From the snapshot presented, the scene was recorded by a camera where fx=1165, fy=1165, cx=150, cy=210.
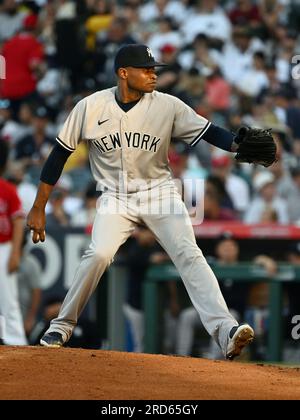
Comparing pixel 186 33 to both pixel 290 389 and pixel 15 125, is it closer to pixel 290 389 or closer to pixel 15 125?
pixel 15 125

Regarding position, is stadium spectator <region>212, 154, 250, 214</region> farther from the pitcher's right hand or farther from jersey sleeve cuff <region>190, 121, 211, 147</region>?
the pitcher's right hand

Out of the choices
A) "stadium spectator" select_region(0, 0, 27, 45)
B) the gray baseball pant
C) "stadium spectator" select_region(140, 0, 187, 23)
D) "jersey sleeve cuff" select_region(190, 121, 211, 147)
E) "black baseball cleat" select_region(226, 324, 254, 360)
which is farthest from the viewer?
"stadium spectator" select_region(0, 0, 27, 45)

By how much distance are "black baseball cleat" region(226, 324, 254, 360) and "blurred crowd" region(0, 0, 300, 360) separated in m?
5.29

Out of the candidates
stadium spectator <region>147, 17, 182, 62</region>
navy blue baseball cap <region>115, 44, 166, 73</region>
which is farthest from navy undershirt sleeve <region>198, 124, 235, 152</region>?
stadium spectator <region>147, 17, 182, 62</region>

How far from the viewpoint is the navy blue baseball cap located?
24.8ft

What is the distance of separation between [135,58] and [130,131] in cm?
48

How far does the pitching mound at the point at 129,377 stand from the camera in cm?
602

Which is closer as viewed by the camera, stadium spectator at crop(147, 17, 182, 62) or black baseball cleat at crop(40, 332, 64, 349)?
black baseball cleat at crop(40, 332, 64, 349)

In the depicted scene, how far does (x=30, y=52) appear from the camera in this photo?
1645 centimetres

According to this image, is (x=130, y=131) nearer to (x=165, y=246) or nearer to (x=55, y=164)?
(x=55, y=164)

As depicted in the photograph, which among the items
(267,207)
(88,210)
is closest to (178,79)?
(88,210)

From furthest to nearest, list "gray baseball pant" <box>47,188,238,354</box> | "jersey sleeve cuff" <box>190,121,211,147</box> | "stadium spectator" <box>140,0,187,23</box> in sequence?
1. "stadium spectator" <box>140,0,187,23</box>
2. "jersey sleeve cuff" <box>190,121,211,147</box>
3. "gray baseball pant" <box>47,188,238,354</box>

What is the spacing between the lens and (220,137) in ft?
24.5
